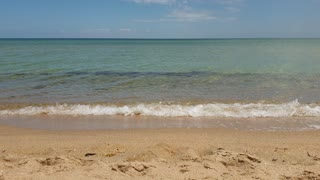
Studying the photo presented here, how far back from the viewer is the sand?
4.83 meters

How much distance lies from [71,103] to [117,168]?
23.2ft

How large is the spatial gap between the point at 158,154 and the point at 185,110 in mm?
4440

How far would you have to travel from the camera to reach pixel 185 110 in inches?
400

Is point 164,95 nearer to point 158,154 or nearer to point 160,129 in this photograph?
point 160,129

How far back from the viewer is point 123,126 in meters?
8.74

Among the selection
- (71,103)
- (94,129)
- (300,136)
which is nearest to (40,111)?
(71,103)

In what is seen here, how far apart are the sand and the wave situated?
73.9 inches

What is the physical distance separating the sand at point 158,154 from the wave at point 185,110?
188 cm

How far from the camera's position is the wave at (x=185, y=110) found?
9781mm

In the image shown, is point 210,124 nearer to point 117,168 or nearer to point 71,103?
point 117,168

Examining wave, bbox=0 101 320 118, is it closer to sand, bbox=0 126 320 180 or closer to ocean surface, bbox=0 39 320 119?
ocean surface, bbox=0 39 320 119

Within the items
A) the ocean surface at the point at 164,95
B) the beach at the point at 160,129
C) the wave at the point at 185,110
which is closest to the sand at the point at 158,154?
the beach at the point at 160,129

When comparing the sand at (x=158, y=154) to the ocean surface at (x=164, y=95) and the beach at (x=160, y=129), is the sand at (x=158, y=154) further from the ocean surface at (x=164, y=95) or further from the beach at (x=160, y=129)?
the ocean surface at (x=164, y=95)

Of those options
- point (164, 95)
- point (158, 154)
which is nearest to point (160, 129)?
point (158, 154)
